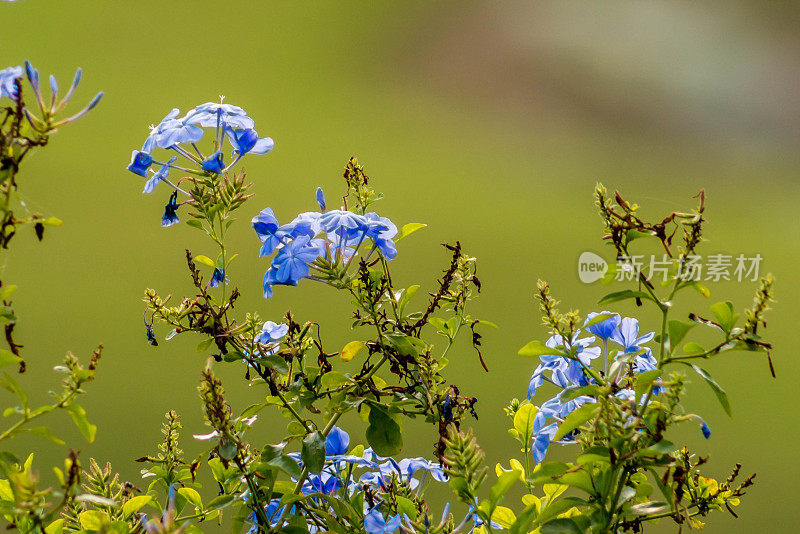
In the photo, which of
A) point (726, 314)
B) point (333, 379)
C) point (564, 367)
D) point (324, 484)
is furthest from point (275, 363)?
point (726, 314)

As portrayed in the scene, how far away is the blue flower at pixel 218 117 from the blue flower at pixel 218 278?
0.15 meters

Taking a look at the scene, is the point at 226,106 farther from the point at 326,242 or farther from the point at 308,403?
the point at 308,403

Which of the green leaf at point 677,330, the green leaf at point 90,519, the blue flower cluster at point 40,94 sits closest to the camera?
the blue flower cluster at point 40,94

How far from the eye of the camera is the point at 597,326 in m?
0.82

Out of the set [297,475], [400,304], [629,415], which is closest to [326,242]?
[400,304]

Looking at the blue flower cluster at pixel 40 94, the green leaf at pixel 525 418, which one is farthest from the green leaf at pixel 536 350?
the blue flower cluster at pixel 40 94

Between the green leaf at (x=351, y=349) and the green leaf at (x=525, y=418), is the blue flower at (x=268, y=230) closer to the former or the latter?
the green leaf at (x=351, y=349)

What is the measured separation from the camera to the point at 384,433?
32.5 inches

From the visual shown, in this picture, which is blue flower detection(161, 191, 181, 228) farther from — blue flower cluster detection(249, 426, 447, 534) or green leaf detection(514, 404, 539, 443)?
green leaf detection(514, 404, 539, 443)

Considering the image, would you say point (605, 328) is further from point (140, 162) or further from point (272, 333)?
point (140, 162)

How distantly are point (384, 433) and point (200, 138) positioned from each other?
0.36 m

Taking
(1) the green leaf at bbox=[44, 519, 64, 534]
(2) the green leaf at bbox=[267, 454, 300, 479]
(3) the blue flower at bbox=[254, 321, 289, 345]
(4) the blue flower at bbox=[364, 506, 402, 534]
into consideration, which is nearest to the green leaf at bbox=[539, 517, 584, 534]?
(4) the blue flower at bbox=[364, 506, 402, 534]

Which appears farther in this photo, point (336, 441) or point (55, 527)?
point (336, 441)

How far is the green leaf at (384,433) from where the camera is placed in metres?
0.82
